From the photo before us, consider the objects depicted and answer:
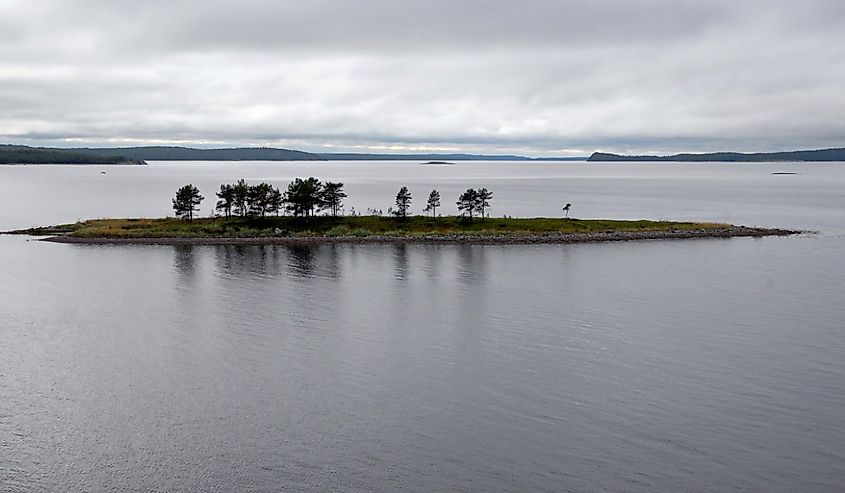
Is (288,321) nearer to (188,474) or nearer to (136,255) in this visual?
(188,474)

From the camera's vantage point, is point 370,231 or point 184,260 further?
point 370,231

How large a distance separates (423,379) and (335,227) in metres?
60.0

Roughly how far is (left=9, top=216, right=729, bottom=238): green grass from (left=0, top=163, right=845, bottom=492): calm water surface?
79.5 ft

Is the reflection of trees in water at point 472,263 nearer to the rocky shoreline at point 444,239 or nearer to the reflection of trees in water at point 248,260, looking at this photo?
the rocky shoreline at point 444,239

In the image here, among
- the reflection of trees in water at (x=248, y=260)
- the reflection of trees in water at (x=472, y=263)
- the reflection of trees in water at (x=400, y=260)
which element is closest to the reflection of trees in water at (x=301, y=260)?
the reflection of trees in water at (x=248, y=260)

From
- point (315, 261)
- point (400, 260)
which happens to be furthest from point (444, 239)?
point (315, 261)

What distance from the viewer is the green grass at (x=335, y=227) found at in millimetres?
86625

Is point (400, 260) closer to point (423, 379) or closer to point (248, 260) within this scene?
point (248, 260)

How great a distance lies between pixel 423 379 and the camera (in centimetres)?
3164

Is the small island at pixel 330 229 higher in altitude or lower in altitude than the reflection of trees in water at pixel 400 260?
higher

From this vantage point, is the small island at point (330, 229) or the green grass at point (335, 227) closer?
the small island at point (330, 229)

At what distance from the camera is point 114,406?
94.1ft

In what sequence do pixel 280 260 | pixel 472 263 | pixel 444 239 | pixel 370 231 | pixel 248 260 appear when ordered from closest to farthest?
pixel 472 263
pixel 280 260
pixel 248 260
pixel 444 239
pixel 370 231

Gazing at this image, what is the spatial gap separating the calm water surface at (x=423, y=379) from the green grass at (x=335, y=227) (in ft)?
79.5
